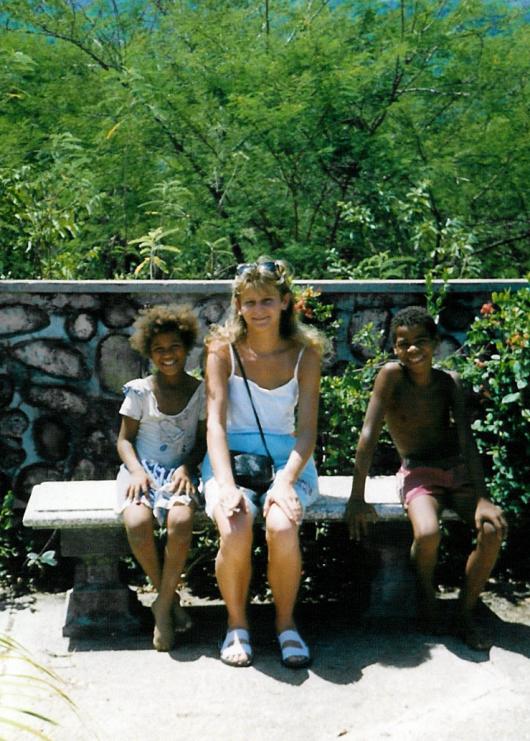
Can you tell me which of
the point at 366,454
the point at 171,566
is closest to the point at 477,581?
the point at 366,454

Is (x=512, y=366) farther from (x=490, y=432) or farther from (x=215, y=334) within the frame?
(x=215, y=334)

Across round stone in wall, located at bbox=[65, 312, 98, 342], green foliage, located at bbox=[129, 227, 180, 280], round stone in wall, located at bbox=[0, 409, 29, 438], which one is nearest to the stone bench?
round stone in wall, located at bbox=[0, 409, 29, 438]

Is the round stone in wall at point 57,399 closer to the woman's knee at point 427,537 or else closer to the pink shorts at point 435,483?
the pink shorts at point 435,483

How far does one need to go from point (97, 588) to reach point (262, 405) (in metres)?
1.03

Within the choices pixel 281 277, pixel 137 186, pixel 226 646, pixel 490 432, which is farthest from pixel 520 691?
pixel 137 186

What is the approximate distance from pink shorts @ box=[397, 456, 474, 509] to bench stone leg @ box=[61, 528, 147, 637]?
1212 mm

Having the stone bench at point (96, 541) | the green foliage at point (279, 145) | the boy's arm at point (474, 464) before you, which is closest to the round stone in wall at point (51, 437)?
the stone bench at point (96, 541)

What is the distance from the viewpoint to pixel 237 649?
368 centimetres

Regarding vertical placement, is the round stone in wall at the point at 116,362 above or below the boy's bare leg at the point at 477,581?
above

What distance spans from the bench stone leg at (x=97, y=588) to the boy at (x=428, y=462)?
3.27 feet

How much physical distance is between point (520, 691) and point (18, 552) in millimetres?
2517

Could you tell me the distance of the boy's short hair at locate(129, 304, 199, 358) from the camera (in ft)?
13.6

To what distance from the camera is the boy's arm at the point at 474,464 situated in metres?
3.86

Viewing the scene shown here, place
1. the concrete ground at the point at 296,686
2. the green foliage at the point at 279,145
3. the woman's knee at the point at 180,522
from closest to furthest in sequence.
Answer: the concrete ground at the point at 296,686
the woman's knee at the point at 180,522
the green foliage at the point at 279,145
